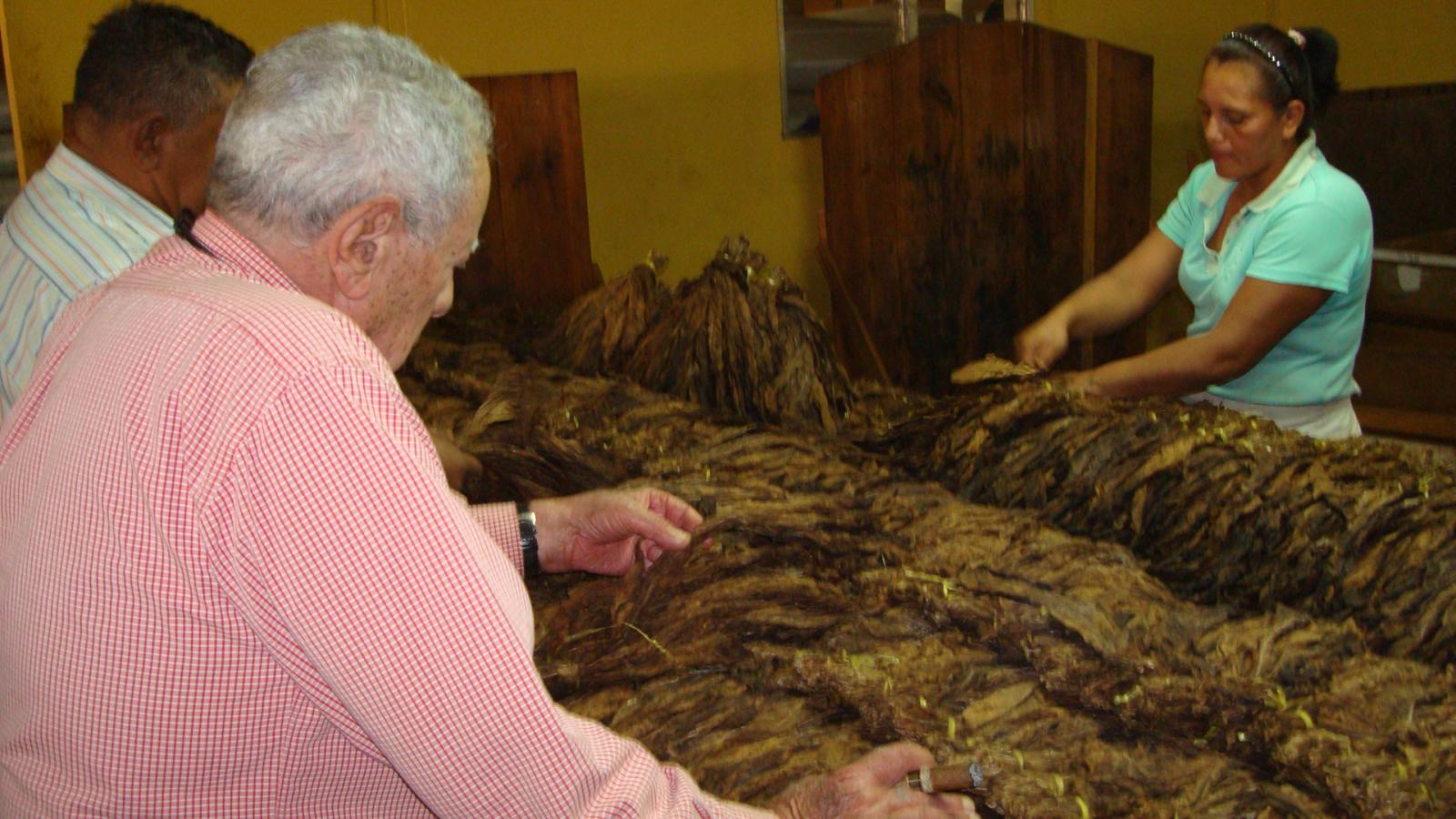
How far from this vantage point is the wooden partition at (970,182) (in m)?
4.95

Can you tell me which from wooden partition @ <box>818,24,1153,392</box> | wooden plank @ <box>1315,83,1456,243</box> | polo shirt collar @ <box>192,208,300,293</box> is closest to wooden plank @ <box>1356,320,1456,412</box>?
wooden plank @ <box>1315,83,1456,243</box>

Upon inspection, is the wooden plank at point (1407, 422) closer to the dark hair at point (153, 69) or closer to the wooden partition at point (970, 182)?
the wooden partition at point (970, 182)

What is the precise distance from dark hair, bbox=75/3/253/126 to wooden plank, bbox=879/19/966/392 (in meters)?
3.02

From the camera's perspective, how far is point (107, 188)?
2.57 meters

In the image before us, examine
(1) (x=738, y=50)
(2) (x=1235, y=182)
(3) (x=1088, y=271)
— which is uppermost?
(1) (x=738, y=50)

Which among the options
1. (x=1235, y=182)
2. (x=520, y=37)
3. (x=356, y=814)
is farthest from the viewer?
(x=520, y=37)

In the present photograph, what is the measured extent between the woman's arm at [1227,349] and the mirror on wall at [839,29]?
3.98 meters

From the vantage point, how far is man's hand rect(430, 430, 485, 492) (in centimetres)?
275

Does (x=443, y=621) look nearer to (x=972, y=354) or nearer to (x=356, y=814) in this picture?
(x=356, y=814)

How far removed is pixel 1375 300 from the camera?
19.8ft

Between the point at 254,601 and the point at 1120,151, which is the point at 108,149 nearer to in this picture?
the point at 254,601

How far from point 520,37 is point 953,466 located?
4.79m

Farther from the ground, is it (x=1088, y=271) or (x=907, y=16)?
(x=907, y=16)

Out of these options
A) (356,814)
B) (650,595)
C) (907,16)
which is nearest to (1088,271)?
(907,16)
